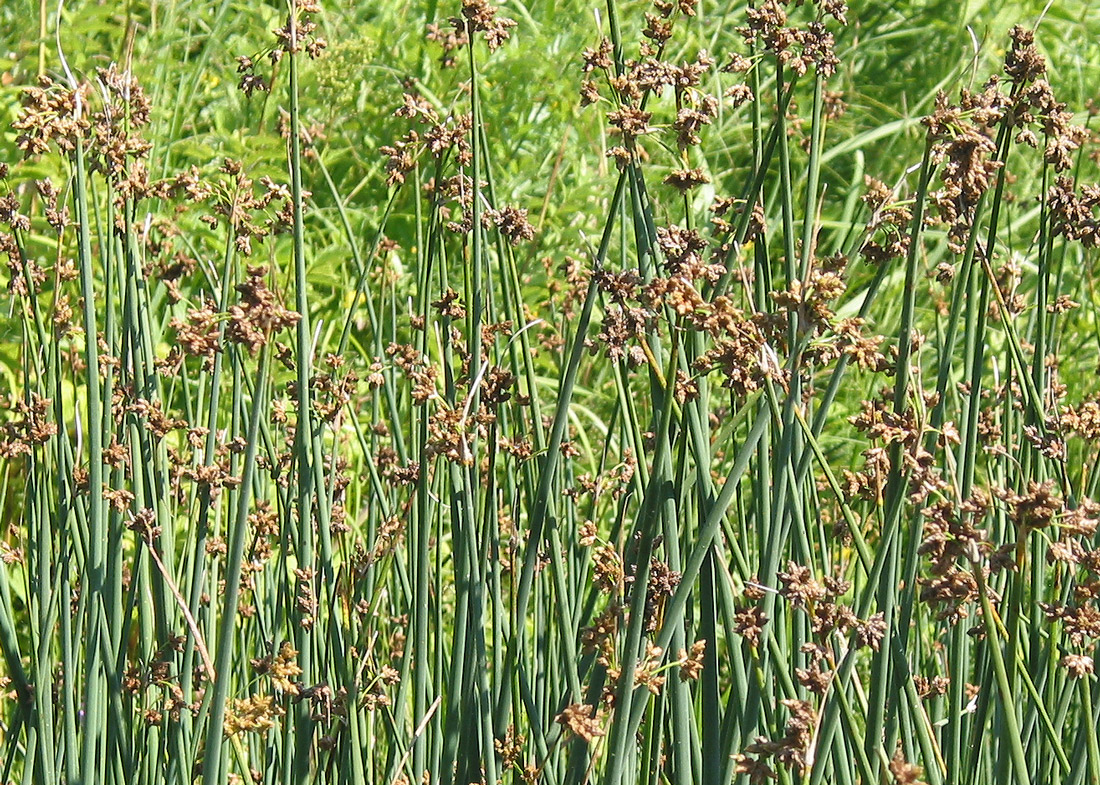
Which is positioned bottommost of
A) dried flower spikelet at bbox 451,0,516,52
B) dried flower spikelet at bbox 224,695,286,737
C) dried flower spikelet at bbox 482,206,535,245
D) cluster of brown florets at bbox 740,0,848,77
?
dried flower spikelet at bbox 224,695,286,737

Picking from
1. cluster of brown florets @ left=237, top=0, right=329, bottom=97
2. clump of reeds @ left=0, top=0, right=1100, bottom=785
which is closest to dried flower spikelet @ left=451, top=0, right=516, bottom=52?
clump of reeds @ left=0, top=0, right=1100, bottom=785

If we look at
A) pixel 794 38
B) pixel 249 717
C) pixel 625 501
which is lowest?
pixel 249 717

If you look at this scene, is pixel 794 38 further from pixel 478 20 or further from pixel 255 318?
pixel 255 318

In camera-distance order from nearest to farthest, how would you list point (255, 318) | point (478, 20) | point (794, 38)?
1. point (255, 318)
2. point (794, 38)
3. point (478, 20)

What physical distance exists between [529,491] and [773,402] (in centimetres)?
54

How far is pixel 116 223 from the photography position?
4.15ft

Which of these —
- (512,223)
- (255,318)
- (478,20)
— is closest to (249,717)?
(255,318)

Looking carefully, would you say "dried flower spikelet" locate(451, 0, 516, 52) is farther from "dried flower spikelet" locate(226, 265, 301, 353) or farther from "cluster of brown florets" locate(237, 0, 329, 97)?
"dried flower spikelet" locate(226, 265, 301, 353)

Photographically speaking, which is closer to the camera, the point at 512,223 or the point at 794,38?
the point at 794,38

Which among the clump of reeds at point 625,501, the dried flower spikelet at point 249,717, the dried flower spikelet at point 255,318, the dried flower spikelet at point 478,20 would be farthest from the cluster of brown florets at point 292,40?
the dried flower spikelet at point 249,717

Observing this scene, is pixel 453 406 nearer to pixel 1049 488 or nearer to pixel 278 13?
pixel 1049 488

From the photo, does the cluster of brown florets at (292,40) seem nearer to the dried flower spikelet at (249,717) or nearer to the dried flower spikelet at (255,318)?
the dried flower spikelet at (255,318)

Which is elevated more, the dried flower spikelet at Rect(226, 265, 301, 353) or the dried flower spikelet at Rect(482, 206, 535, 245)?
the dried flower spikelet at Rect(482, 206, 535, 245)

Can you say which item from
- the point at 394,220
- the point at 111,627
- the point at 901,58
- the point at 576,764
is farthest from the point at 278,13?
the point at 576,764
